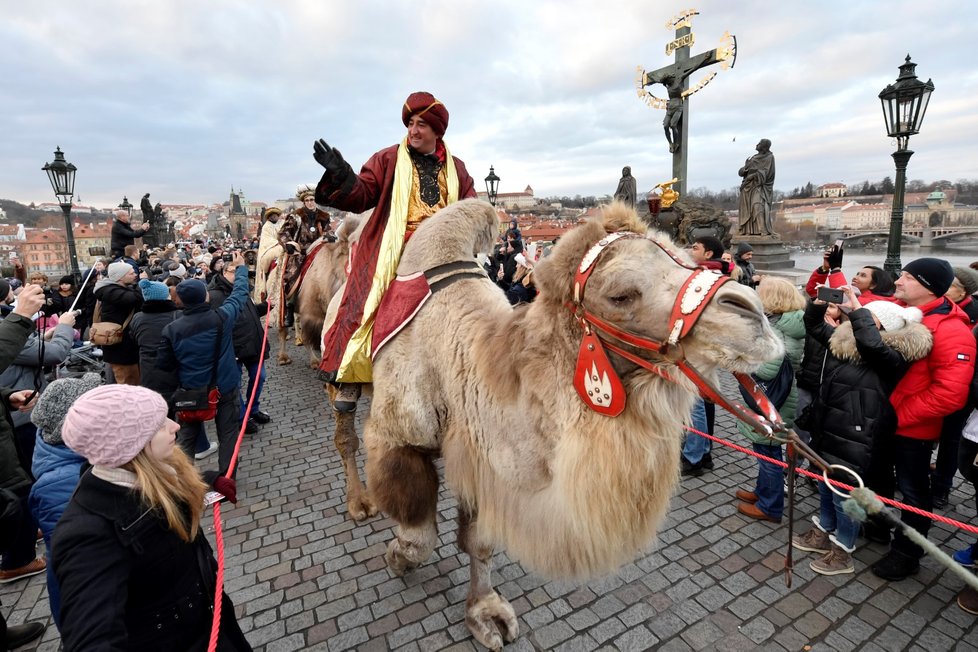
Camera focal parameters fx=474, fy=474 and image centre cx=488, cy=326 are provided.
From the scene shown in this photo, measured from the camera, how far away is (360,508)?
4.88 meters

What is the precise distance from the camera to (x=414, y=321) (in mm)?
3088

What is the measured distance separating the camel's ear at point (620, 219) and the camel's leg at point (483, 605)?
2196 millimetres

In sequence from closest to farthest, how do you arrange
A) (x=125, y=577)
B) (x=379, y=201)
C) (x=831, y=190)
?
(x=125, y=577) < (x=379, y=201) < (x=831, y=190)

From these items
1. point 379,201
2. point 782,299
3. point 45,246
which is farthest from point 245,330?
point 45,246

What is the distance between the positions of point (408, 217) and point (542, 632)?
3.22 m

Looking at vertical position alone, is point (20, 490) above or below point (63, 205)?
below

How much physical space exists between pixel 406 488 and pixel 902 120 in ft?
31.6

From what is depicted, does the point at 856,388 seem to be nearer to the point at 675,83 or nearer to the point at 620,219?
the point at 620,219

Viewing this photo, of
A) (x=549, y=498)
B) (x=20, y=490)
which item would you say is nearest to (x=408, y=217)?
(x=549, y=498)

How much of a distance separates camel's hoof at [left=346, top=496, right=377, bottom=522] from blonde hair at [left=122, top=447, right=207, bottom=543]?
9.28 feet

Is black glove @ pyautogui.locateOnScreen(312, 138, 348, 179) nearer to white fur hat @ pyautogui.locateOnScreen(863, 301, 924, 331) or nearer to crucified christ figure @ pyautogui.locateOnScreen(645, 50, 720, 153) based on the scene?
white fur hat @ pyautogui.locateOnScreen(863, 301, 924, 331)

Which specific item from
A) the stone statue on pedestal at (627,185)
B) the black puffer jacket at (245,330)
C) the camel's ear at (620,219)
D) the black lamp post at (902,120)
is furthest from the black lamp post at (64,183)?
the stone statue on pedestal at (627,185)

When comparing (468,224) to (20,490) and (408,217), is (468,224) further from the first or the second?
(20,490)

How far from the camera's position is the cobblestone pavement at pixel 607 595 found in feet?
10.9
